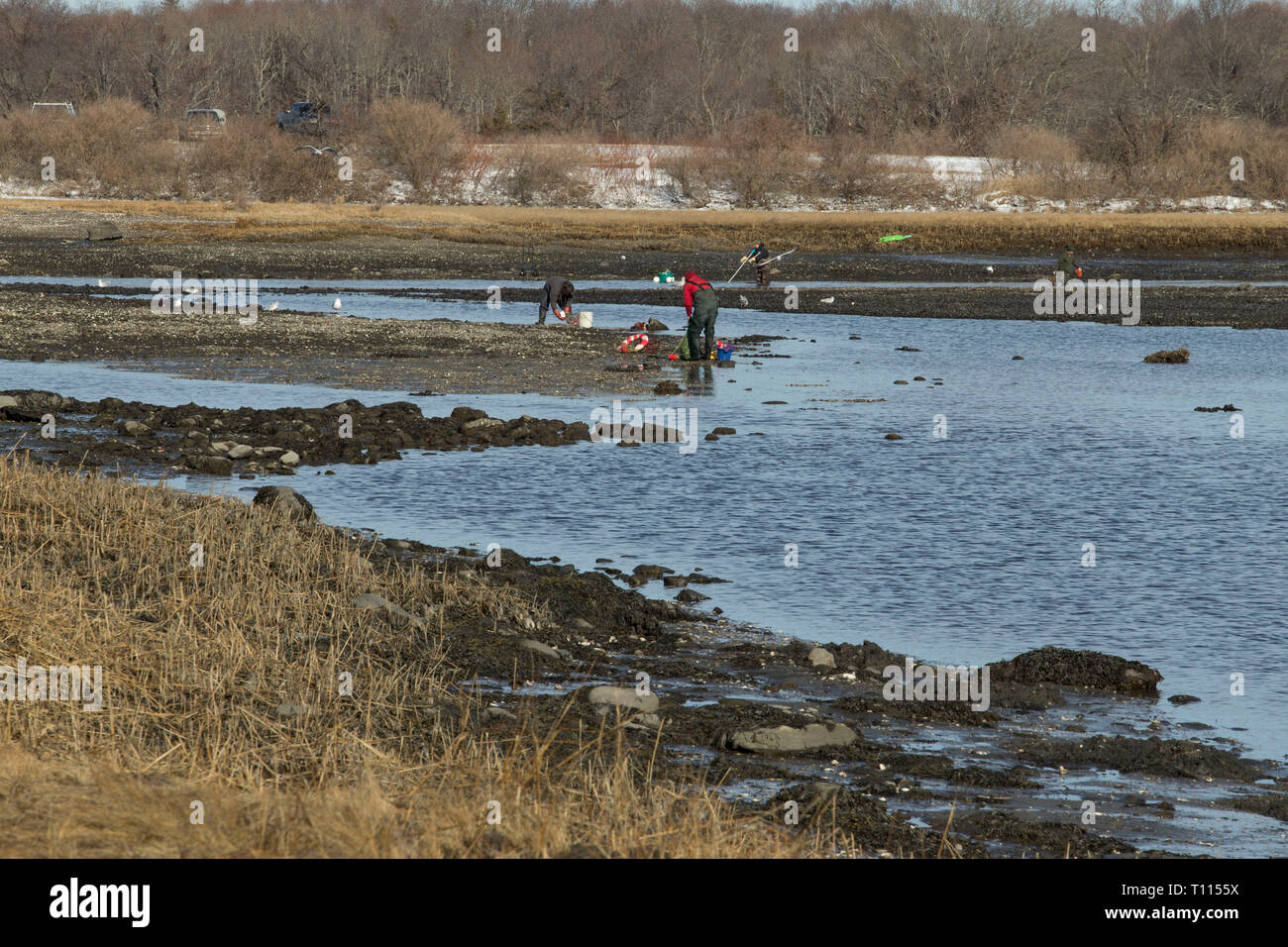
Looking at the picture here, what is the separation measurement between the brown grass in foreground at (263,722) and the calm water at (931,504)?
2.72 metres

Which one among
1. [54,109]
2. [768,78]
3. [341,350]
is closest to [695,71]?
[768,78]

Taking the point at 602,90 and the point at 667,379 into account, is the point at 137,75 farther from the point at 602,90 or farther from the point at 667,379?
the point at 667,379

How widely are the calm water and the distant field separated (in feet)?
118

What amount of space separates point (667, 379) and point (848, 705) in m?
17.7

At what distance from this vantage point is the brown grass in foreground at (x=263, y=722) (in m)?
5.87

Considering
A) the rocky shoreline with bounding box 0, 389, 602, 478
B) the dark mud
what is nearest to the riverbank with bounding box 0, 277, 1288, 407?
the dark mud

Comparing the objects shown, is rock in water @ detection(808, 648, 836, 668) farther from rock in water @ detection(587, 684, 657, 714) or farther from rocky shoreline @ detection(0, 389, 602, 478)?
rocky shoreline @ detection(0, 389, 602, 478)

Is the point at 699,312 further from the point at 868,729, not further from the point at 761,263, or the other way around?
the point at 868,729

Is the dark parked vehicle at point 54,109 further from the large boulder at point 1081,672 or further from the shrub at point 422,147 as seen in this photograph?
the large boulder at point 1081,672

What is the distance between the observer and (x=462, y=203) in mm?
80688

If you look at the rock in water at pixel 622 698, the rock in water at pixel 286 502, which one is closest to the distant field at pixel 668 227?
the rock in water at pixel 286 502

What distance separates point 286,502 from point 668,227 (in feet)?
186

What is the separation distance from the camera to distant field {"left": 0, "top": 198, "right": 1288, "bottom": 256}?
2482 inches

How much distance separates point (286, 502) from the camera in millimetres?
14227
